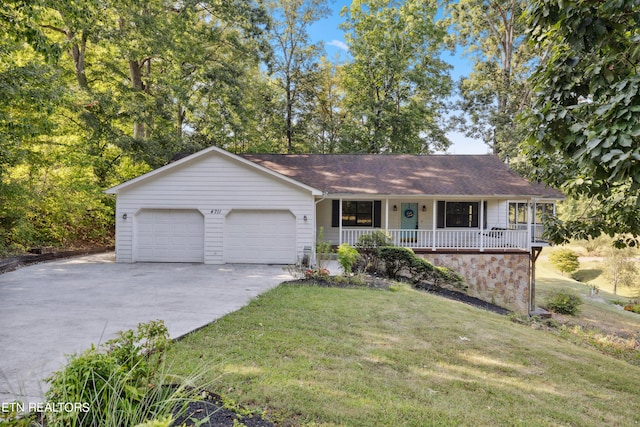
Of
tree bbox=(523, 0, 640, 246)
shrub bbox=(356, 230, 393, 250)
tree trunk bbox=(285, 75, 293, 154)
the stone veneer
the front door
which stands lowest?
the stone veneer

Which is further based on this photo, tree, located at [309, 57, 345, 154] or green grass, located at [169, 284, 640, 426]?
tree, located at [309, 57, 345, 154]

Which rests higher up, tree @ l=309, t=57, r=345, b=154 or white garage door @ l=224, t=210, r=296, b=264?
tree @ l=309, t=57, r=345, b=154

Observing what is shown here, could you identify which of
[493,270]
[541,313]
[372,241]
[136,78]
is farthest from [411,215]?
[136,78]

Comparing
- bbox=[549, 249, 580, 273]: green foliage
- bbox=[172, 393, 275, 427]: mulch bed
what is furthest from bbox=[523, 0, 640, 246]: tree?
bbox=[549, 249, 580, 273]: green foliage

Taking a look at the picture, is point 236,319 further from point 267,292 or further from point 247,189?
point 247,189

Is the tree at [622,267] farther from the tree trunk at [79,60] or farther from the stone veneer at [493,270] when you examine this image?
the tree trunk at [79,60]

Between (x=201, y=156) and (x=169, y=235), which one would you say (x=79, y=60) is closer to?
(x=201, y=156)

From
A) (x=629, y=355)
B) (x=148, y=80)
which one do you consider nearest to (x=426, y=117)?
(x=148, y=80)

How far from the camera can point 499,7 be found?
23.8 metres

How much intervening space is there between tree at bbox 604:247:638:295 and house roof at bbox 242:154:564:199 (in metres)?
12.7

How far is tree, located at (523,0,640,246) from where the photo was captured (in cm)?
304

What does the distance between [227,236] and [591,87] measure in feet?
37.1

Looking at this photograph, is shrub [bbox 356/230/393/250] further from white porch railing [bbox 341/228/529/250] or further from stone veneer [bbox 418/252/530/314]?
stone veneer [bbox 418/252/530/314]

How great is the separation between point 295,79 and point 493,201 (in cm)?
1518
